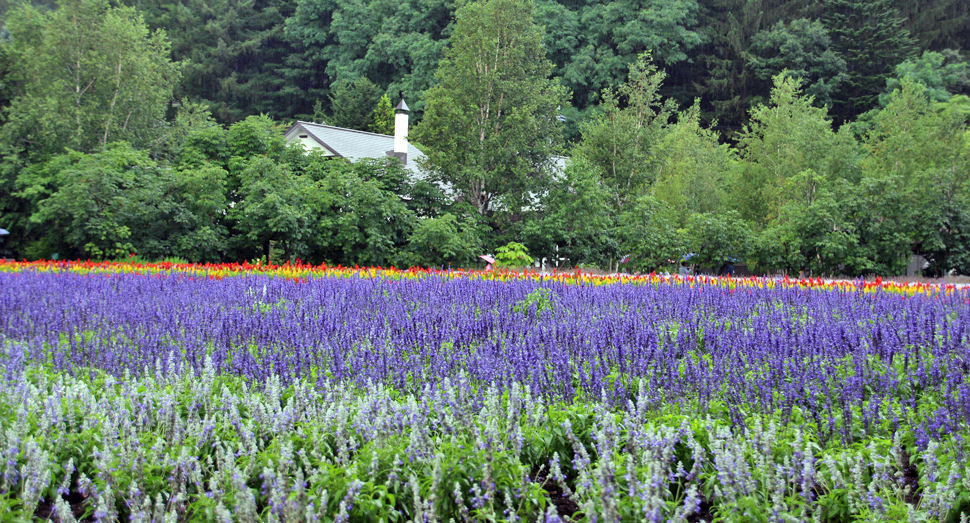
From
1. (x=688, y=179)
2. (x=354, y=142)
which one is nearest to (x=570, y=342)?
(x=688, y=179)

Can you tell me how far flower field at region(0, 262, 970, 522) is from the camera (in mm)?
2896

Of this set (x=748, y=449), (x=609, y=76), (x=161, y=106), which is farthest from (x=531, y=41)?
(x=609, y=76)

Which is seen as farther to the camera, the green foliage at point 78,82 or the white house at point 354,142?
the white house at point 354,142

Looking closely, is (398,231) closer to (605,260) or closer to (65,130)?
(605,260)

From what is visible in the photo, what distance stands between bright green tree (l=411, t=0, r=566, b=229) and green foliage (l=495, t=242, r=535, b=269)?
7.47ft

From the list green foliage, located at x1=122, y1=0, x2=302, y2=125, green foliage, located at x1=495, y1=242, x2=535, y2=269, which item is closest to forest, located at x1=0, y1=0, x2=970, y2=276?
green foliage, located at x1=495, y1=242, x2=535, y2=269

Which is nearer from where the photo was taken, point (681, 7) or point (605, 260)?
point (605, 260)

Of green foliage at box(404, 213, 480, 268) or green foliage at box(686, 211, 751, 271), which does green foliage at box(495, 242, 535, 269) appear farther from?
green foliage at box(686, 211, 751, 271)

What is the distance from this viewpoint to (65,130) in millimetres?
24078

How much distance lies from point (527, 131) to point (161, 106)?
1769 centimetres

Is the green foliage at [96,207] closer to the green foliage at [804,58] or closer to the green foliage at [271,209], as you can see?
the green foliage at [271,209]

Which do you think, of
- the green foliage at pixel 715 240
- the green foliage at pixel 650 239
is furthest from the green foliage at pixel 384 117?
the green foliage at pixel 715 240

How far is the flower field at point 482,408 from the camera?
114 inches

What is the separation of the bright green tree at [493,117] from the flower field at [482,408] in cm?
1190
